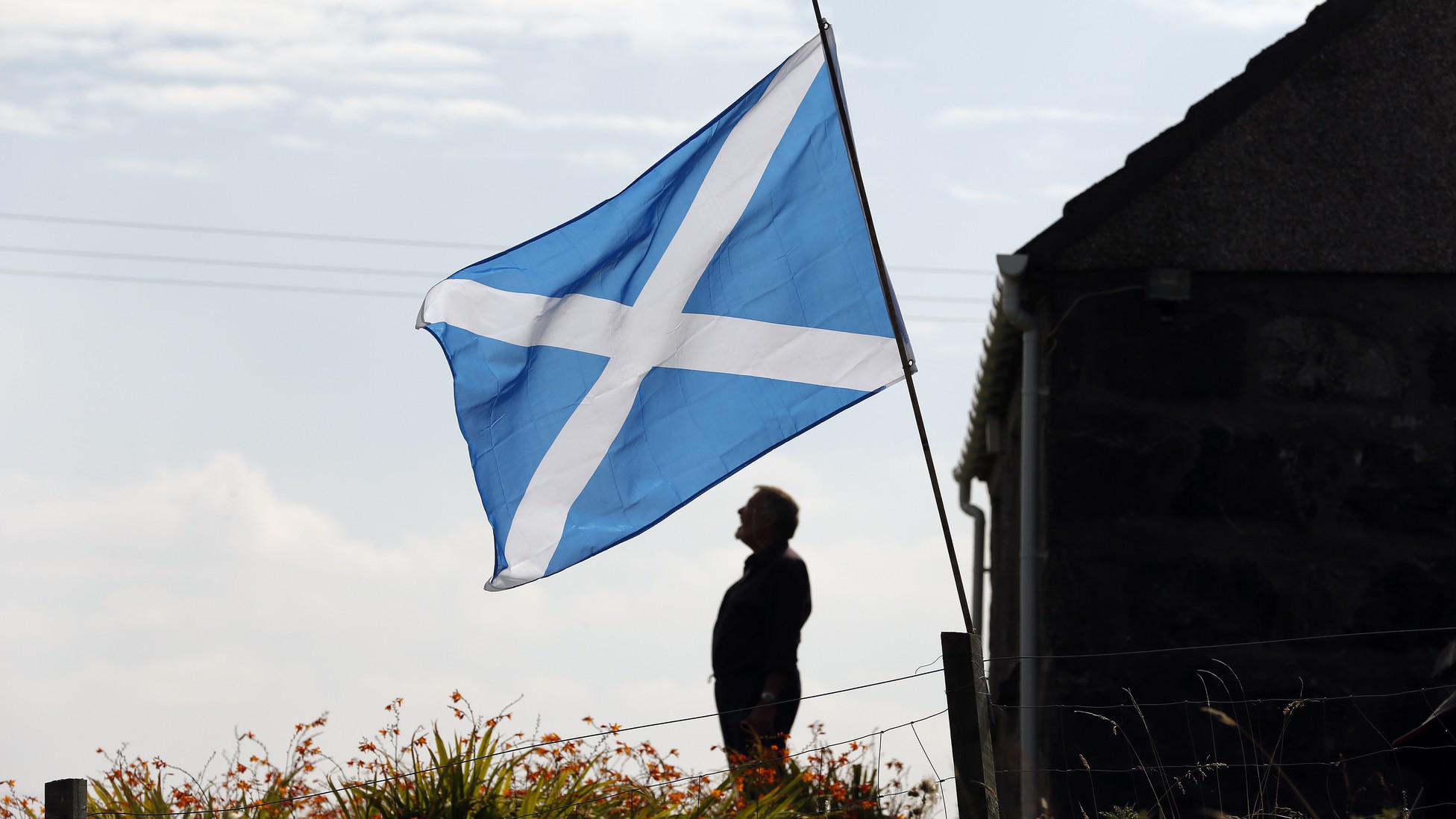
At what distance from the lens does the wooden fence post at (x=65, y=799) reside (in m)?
3.81

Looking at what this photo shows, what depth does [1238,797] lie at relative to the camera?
21.9ft

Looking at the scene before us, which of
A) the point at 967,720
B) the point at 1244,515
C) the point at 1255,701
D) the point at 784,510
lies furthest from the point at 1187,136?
the point at 967,720

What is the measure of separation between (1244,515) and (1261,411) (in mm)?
504

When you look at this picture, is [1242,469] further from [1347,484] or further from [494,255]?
[494,255]

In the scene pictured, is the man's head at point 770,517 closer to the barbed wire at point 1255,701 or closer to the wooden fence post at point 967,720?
the barbed wire at point 1255,701

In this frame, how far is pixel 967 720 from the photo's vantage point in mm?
3801

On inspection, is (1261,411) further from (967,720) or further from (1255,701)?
(967,720)

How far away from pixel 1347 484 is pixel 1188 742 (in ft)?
4.72

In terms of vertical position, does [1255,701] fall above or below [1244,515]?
below

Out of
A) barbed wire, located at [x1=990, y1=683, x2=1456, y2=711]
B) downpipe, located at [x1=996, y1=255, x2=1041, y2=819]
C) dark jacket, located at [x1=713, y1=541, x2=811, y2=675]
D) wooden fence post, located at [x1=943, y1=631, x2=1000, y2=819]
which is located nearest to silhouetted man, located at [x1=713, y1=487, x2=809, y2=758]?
dark jacket, located at [x1=713, y1=541, x2=811, y2=675]

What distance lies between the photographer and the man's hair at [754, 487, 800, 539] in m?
6.38

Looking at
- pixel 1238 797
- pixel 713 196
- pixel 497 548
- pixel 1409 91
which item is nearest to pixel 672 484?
pixel 497 548

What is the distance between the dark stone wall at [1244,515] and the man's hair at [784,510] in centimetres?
140

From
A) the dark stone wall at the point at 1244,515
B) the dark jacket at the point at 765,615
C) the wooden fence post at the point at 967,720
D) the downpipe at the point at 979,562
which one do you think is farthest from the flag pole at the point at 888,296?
the downpipe at the point at 979,562
